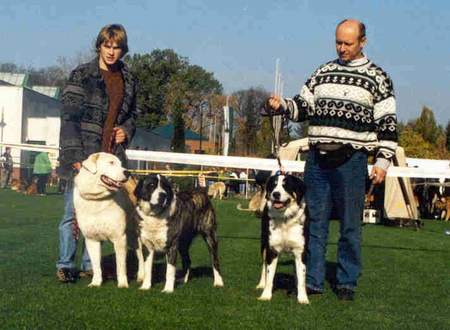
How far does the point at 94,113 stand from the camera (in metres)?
6.78

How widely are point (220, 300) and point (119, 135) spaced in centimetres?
189

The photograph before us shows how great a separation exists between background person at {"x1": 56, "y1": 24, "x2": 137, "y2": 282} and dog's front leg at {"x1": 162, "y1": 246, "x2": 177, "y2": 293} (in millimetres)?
975

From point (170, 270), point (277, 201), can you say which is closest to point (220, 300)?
point (170, 270)

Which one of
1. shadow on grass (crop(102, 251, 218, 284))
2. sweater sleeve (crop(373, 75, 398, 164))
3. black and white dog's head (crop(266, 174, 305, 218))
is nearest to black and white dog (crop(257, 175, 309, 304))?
black and white dog's head (crop(266, 174, 305, 218))

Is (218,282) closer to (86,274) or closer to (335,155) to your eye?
(86,274)

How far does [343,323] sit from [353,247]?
1.32 meters

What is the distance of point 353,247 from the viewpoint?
6.47m

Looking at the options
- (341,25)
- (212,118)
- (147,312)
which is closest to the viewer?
(147,312)

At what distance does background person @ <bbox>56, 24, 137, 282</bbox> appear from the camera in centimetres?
661

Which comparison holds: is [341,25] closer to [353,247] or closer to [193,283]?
[353,247]

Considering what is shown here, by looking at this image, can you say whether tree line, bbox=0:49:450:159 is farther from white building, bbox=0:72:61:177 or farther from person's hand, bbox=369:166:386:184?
person's hand, bbox=369:166:386:184

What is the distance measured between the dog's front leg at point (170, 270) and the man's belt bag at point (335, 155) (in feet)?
4.96

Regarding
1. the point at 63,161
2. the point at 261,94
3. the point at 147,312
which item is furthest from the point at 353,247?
the point at 261,94

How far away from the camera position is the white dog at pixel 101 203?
620 centimetres
